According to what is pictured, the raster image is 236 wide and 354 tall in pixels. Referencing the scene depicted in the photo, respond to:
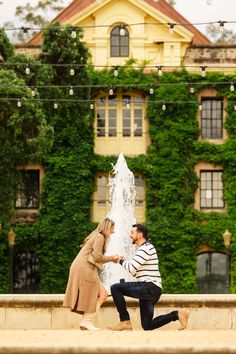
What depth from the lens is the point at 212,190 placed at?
1847 inches

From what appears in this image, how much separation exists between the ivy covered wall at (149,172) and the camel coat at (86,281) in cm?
2589

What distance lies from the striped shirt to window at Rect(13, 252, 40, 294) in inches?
1136

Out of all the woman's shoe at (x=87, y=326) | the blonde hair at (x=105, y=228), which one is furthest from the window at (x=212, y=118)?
the woman's shoe at (x=87, y=326)

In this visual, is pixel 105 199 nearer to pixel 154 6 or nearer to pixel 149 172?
pixel 149 172

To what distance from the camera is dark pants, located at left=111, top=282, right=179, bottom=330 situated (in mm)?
17875

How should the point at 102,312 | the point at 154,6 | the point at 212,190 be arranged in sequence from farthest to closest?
the point at 154,6 < the point at 212,190 < the point at 102,312

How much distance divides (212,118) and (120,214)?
677 cm

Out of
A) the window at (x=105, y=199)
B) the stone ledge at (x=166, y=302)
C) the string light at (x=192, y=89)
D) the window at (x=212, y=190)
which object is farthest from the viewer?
the window at (x=212, y=190)

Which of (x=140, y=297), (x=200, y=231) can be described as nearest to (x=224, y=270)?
(x=200, y=231)

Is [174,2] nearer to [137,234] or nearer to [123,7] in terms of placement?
[123,7]

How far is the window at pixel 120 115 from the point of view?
154ft

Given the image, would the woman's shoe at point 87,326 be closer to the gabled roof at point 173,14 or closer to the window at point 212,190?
the window at point 212,190

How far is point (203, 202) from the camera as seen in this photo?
46.9 metres

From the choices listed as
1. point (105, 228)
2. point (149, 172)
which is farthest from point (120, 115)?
point (105, 228)
